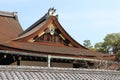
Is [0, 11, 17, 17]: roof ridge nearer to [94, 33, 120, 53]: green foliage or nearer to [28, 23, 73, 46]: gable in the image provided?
[28, 23, 73, 46]: gable

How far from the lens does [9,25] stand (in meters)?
19.6

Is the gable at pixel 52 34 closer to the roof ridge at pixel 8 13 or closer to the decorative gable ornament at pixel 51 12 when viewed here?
the decorative gable ornament at pixel 51 12

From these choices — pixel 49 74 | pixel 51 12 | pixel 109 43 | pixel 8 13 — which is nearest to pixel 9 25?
pixel 8 13

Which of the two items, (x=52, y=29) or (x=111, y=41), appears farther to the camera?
(x=111, y=41)

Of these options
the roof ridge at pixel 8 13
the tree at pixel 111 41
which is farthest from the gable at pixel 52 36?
the tree at pixel 111 41

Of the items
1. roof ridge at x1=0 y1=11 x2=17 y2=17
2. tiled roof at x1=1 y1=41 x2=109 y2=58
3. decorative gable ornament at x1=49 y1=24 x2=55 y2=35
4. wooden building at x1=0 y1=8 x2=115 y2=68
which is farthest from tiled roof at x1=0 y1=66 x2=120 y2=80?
roof ridge at x1=0 y1=11 x2=17 y2=17

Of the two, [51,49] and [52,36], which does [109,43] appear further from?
[51,49]

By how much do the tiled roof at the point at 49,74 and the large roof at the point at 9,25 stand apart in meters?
8.89

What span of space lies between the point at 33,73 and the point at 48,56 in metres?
6.06

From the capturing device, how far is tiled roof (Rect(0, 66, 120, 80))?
672 centimetres

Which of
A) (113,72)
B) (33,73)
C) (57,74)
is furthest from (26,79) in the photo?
(113,72)

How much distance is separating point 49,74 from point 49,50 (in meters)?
6.76

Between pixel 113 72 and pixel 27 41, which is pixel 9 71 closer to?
pixel 113 72

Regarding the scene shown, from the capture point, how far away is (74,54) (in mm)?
14320
